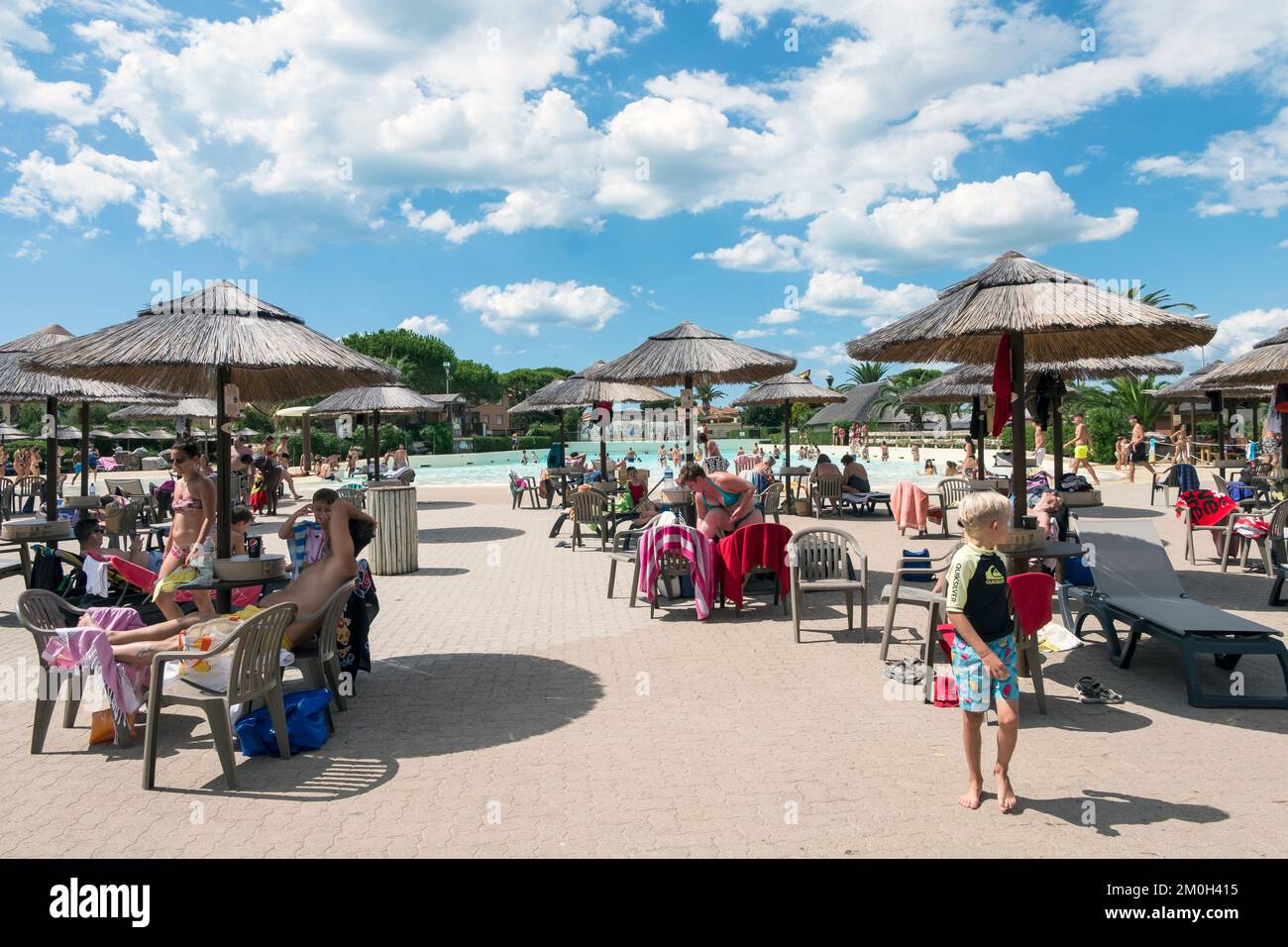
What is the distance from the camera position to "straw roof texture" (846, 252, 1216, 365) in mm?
5707

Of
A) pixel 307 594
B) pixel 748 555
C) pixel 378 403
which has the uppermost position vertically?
pixel 378 403

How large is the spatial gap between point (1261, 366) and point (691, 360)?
7553 mm

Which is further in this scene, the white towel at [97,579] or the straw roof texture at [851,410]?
the straw roof texture at [851,410]

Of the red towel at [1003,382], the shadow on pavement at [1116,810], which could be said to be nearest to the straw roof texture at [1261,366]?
the red towel at [1003,382]

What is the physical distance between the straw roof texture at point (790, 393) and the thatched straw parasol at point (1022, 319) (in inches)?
419

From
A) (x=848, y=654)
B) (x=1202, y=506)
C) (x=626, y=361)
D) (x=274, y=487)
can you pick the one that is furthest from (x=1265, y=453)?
(x=274, y=487)

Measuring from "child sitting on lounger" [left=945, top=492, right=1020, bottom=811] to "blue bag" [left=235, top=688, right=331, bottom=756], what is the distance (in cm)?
329

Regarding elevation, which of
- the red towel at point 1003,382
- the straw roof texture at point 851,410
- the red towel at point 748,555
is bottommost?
the red towel at point 748,555

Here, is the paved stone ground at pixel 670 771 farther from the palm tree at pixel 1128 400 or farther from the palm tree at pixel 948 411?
the palm tree at pixel 948 411

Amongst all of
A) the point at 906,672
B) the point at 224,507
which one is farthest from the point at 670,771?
the point at 224,507

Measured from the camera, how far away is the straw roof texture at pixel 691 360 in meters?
10.3

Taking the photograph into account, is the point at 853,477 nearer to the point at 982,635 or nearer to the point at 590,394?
the point at 590,394

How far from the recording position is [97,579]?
643 cm
